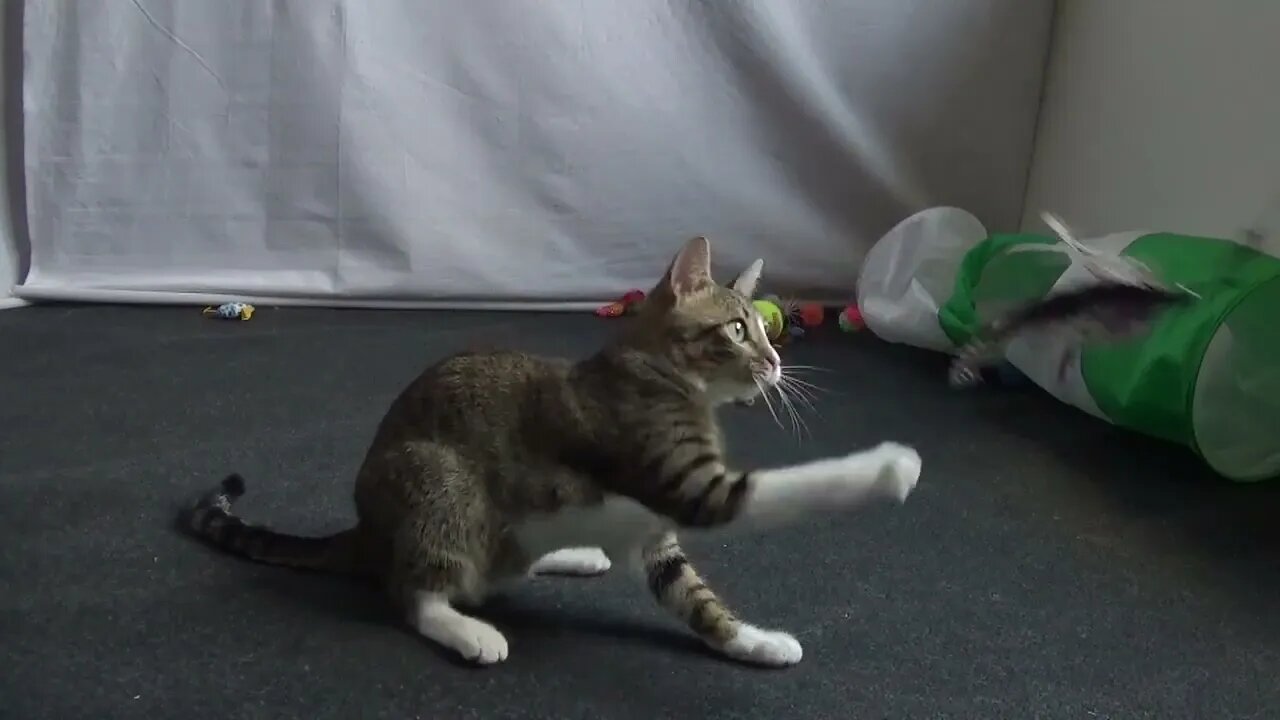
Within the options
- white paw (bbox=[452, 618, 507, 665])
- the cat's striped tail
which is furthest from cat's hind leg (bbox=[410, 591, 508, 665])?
the cat's striped tail

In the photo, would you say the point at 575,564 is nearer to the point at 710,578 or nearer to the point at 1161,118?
the point at 710,578

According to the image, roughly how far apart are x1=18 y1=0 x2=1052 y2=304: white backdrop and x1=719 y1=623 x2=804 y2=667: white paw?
1.52m

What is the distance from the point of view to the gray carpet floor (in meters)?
1.03

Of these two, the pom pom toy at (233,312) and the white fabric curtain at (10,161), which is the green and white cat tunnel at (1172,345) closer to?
the pom pom toy at (233,312)

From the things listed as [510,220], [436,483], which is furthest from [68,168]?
[436,483]

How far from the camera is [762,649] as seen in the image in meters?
1.08

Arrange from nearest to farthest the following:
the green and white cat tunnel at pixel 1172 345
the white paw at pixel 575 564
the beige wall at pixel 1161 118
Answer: the white paw at pixel 575 564, the green and white cat tunnel at pixel 1172 345, the beige wall at pixel 1161 118

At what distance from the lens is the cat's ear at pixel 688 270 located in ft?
3.91

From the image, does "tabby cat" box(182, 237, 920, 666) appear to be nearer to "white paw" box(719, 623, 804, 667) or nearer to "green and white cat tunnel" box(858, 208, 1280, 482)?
"white paw" box(719, 623, 804, 667)

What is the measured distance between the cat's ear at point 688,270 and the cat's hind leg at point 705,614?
26cm

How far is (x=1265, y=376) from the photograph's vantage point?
1.52 metres

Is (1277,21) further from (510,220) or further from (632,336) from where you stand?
(510,220)

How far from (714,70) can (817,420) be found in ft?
3.23

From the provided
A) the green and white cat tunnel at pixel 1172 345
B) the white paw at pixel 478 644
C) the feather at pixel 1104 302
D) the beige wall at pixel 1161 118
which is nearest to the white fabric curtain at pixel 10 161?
the white paw at pixel 478 644
